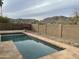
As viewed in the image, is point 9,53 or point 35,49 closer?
point 9,53

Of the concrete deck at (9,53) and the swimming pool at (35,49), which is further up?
the concrete deck at (9,53)

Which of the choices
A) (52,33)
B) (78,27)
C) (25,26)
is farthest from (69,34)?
(25,26)

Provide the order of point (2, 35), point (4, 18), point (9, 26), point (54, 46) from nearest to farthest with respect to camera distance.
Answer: point (54, 46) → point (2, 35) → point (9, 26) → point (4, 18)

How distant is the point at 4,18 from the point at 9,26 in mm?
2499

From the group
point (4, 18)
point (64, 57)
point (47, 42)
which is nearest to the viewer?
point (64, 57)

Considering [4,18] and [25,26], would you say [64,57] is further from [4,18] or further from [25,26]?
[4,18]

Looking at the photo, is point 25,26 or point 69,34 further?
point 25,26

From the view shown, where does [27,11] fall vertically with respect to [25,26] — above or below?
above

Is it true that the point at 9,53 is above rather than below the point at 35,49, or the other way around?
above

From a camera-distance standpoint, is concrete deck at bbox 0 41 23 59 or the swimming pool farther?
the swimming pool

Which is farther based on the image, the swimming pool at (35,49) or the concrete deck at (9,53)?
the swimming pool at (35,49)

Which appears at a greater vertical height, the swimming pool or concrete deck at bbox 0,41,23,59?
concrete deck at bbox 0,41,23,59

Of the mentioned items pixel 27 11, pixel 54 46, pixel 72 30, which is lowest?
pixel 54 46

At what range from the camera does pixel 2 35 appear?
585 inches
